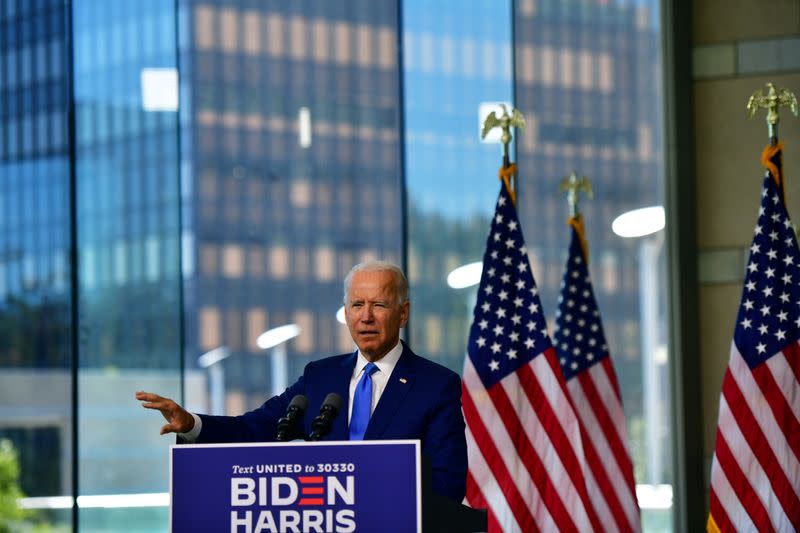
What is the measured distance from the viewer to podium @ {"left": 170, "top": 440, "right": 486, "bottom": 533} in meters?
2.81

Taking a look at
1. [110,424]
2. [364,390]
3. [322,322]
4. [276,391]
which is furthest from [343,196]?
[364,390]

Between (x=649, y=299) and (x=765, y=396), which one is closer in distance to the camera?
(x=765, y=396)

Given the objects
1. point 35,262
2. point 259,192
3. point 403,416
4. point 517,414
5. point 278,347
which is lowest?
point 517,414

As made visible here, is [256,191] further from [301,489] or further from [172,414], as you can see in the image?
[301,489]

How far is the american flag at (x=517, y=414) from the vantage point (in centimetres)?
582

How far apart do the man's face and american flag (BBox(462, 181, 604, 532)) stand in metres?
2.43

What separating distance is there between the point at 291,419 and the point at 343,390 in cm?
57

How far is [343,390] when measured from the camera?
359 centimetres

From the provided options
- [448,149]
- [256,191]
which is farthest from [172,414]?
[448,149]

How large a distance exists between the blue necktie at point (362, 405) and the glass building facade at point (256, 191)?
3804mm

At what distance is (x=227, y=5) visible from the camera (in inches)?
300

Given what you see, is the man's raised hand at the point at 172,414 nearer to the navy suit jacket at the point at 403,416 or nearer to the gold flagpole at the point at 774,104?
the navy suit jacket at the point at 403,416

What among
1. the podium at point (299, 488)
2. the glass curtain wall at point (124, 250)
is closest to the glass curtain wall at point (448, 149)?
the glass curtain wall at point (124, 250)

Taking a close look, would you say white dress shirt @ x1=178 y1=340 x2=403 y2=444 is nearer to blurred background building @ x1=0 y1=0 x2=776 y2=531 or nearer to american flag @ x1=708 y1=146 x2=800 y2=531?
american flag @ x1=708 y1=146 x2=800 y2=531
